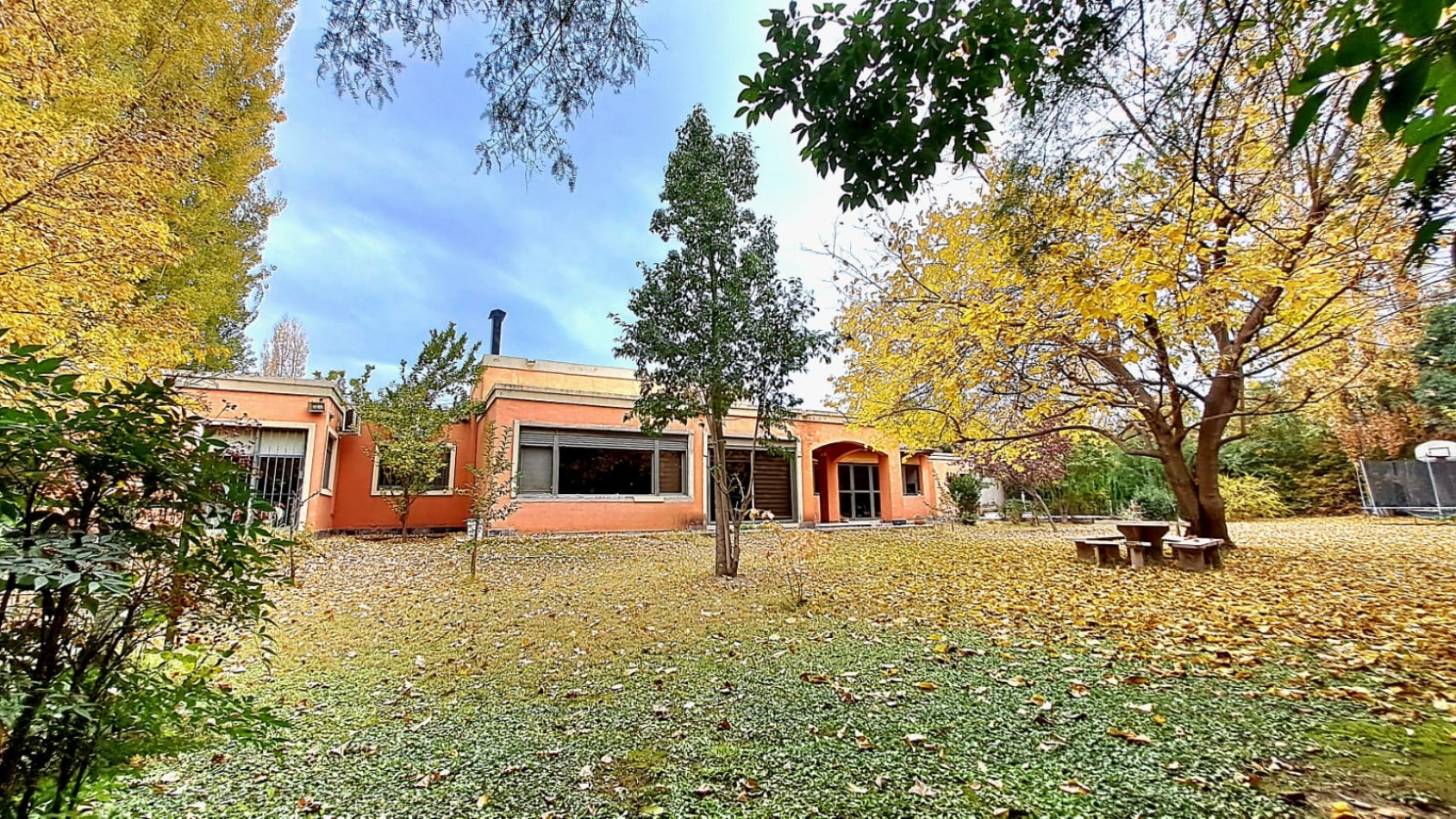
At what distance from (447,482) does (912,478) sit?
564 inches

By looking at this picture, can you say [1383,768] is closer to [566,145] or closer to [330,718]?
[330,718]

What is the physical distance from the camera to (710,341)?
8234mm

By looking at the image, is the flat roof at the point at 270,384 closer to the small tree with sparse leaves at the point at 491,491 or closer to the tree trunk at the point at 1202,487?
the small tree with sparse leaves at the point at 491,491

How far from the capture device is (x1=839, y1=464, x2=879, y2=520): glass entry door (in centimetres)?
Result: 1728

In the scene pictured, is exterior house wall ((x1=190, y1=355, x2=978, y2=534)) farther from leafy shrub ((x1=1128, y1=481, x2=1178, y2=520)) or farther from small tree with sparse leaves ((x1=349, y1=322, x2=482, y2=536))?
leafy shrub ((x1=1128, y1=481, x2=1178, y2=520))

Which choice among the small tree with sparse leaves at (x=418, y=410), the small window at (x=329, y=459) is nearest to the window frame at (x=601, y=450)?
the small tree with sparse leaves at (x=418, y=410)

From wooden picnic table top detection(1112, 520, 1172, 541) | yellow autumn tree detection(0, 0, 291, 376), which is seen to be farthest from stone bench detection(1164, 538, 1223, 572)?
yellow autumn tree detection(0, 0, 291, 376)

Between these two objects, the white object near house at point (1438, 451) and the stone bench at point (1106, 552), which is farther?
the white object near house at point (1438, 451)

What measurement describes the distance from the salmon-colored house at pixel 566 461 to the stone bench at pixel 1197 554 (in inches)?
195

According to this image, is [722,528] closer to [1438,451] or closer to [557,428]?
[557,428]

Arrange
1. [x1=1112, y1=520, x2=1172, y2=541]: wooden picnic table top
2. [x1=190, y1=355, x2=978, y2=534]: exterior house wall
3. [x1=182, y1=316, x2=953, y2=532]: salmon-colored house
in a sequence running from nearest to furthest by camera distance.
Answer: [x1=1112, y1=520, x2=1172, y2=541]: wooden picnic table top
[x1=182, y1=316, x2=953, y2=532]: salmon-colored house
[x1=190, y1=355, x2=978, y2=534]: exterior house wall

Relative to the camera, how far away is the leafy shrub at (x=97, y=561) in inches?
52.2

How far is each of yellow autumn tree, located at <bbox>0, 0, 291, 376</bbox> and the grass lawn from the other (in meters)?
4.00

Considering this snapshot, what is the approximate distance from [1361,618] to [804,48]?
22.6 ft
